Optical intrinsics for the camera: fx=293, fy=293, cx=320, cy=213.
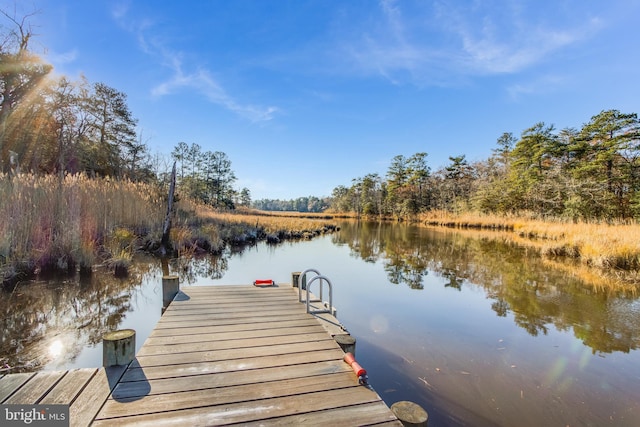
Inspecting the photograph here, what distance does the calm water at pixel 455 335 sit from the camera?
8.52ft

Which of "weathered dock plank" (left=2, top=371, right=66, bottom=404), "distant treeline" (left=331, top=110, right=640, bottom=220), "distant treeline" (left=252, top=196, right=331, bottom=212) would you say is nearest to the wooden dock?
"weathered dock plank" (left=2, top=371, right=66, bottom=404)

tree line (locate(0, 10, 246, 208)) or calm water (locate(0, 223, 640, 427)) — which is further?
tree line (locate(0, 10, 246, 208))

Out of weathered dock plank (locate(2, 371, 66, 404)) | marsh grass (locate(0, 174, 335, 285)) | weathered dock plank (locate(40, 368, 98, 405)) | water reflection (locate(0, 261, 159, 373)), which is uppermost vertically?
marsh grass (locate(0, 174, 335, 285))

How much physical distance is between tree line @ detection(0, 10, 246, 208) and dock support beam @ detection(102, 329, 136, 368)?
864cm

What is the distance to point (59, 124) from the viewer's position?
14.4m

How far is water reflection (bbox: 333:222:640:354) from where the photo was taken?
13.8 feet

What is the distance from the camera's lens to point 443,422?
2316mm

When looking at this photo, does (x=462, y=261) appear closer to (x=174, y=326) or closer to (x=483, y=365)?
(x=483, y=365)

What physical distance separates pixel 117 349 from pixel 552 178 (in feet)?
82.0

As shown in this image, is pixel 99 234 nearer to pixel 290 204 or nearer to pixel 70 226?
pixel 70 226

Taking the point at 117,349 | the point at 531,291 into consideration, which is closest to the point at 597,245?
the point at 531,291

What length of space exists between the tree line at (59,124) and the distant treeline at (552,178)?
71.2ft

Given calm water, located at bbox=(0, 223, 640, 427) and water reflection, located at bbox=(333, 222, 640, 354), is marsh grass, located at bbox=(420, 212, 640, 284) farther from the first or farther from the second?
calm water, located at bbox=(0, 223, 640, 427)

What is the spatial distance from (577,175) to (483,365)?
20790 mm
